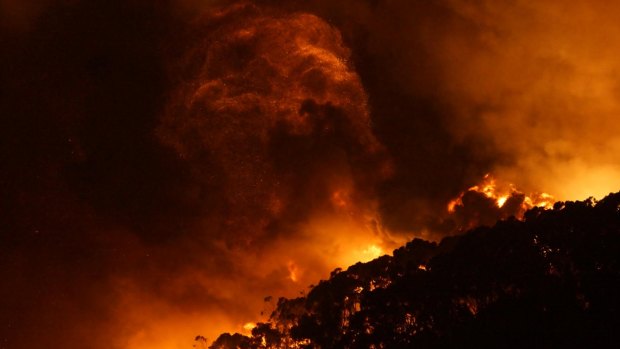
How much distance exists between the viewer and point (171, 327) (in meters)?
39.0

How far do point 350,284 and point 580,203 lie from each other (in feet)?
32.9

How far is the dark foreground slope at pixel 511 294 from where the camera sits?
15.5m

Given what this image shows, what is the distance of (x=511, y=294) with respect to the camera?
689 inches

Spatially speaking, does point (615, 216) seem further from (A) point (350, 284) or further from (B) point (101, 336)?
(B) point (101, 336)

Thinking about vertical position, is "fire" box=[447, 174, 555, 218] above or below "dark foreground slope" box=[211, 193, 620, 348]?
above

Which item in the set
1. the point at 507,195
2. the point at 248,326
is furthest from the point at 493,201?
the point at 248,326

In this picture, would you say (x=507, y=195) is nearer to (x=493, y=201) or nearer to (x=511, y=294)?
(x=493, y=201)

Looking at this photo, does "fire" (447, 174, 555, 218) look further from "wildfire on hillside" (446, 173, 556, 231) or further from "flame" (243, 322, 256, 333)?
"flame" (243, 322, 256, 333)

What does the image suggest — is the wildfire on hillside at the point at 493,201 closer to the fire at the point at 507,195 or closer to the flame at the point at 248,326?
the fire at the point at 507,195

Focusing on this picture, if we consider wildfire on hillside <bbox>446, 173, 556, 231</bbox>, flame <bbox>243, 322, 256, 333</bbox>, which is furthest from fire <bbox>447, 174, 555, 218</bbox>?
flame <bbox>243, 322, 256, 333</bbox>

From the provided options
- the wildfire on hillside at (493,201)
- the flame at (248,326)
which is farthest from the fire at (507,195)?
the flame at (248,326)

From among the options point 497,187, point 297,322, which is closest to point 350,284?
point 297,322

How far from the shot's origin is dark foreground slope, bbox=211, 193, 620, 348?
15.5 m

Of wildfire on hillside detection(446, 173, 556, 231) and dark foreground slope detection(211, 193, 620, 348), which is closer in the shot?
dark foreground slope detection(211, 193, 620, 348)
